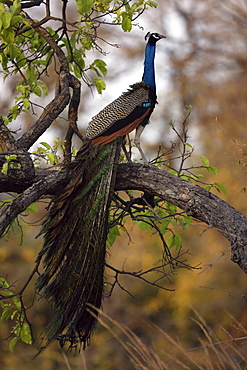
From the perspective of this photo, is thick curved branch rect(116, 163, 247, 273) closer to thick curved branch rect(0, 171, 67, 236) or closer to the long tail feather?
the long tail feather

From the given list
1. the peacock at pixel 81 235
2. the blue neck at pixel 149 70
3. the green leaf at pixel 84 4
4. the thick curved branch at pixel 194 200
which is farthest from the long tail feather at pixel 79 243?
the green leaf at pixel 84 4

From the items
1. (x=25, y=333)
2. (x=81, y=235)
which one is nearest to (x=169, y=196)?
(x=81, y=235)

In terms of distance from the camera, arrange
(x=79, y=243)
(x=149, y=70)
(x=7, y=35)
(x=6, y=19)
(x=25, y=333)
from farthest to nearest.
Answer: (x=149, y=70) < (x=25, y=333) < (x=79, y=243) < (x=7, y=35) < (x=6, y=19)

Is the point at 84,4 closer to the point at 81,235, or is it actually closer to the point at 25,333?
the point at 81,235

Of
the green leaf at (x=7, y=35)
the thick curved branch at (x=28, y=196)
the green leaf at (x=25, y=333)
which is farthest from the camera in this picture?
the green leaf at (x=25, y=333)

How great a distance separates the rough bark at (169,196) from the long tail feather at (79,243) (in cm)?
9

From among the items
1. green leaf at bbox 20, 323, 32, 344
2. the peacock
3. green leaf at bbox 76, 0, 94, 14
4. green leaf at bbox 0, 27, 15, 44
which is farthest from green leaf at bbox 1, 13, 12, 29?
green leaf at bbox 20, 323, 32, 344

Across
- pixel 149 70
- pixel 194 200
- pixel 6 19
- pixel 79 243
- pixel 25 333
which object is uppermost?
pixel 149 70

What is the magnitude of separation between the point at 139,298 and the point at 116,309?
37 cm

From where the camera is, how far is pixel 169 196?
6.84 ft

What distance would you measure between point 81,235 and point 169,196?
1.40 feet

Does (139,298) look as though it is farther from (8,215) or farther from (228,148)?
(8,215)

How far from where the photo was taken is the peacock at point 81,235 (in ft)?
6.49

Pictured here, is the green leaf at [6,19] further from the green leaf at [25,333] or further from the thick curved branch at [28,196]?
the green leaf at [25,333]
